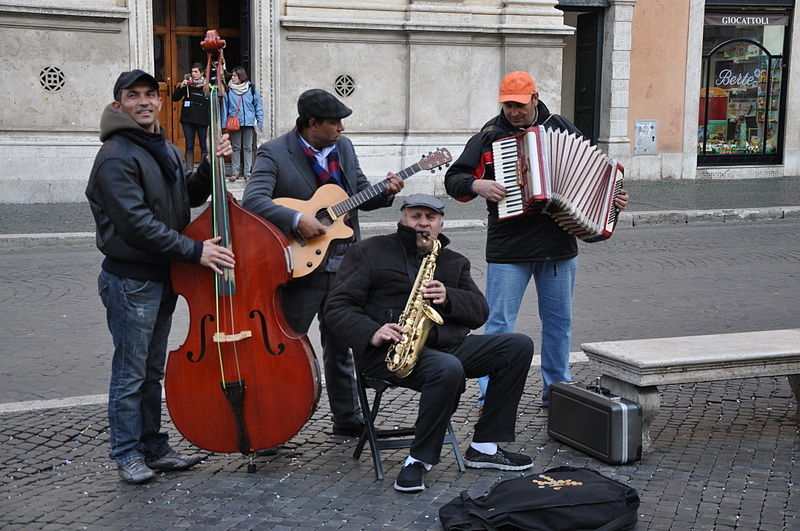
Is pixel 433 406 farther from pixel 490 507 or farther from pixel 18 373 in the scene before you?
pixel 18 373

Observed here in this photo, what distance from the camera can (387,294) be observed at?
5.26 metres

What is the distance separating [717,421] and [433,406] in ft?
6.34

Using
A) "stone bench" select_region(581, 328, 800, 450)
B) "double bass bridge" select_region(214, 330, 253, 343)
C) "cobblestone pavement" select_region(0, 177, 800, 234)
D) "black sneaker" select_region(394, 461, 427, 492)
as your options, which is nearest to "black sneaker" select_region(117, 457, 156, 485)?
"double bass bridge" select_region(214, 330, 253, 343)

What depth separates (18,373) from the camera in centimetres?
702

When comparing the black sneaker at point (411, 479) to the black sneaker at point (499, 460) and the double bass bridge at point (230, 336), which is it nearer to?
the black sneaker at point (499, 460)

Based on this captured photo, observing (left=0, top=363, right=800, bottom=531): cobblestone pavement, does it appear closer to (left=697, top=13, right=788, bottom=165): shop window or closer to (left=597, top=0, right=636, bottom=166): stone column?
(left=597, top=0, right=636, bottom=166): stone column

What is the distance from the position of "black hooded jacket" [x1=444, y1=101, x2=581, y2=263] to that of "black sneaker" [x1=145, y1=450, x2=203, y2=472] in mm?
2016

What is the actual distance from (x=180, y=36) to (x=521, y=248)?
44.0 ft

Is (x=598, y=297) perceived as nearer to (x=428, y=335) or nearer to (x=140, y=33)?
(x=428, y=335)

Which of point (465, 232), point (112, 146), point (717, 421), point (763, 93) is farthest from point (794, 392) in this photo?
point (763, 93)

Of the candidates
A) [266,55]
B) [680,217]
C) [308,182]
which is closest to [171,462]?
[308,182]

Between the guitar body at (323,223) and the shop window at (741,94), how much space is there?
1578cm

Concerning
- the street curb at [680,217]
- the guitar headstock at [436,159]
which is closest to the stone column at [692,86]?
the street curb at [680,217]

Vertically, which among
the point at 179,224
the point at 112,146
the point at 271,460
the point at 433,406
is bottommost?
the point at 271,460
